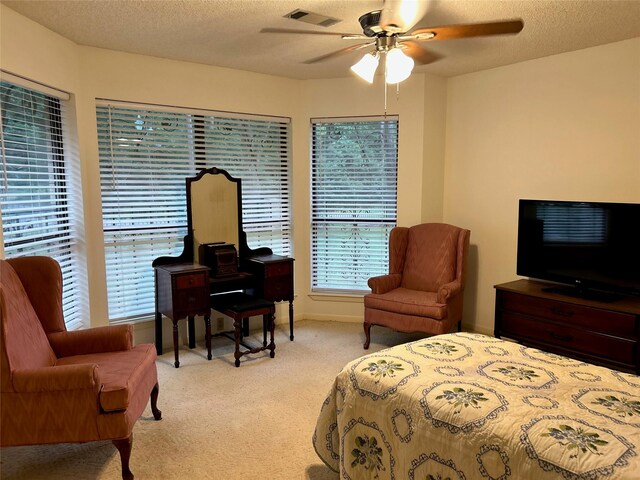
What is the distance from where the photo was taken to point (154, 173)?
416 centimetres

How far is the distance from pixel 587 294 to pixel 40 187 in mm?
4087

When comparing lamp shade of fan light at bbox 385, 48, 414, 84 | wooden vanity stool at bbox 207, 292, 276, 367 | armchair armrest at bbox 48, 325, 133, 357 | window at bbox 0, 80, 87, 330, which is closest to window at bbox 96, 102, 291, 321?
window at bbox 0, 80, 87, 330

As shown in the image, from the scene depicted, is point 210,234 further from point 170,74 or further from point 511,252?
point 511,252

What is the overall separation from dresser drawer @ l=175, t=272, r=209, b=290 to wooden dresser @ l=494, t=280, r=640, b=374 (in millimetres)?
2416

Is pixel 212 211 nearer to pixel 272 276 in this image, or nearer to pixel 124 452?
pixel 272 276

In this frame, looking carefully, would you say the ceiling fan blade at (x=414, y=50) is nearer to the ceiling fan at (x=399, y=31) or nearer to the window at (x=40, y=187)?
the ceiling fan at (x=399, y=31)

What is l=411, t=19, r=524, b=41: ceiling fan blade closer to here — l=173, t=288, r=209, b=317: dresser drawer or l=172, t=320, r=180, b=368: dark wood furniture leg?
l=173, t=288, r=209, b=317: dresser drawer

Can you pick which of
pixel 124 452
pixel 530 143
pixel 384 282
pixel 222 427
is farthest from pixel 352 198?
pixel 124 452

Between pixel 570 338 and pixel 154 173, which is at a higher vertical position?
pixel 154 173

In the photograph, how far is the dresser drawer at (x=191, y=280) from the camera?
12.3ft

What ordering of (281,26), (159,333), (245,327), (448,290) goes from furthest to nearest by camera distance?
(245,327) → (159,333) → (448,290) → (281,26)

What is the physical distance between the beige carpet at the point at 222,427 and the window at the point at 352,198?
1.04m

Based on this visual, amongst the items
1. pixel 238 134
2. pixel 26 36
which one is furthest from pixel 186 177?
pixel 26 36

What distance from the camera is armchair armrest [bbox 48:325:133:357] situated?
2.79 m
